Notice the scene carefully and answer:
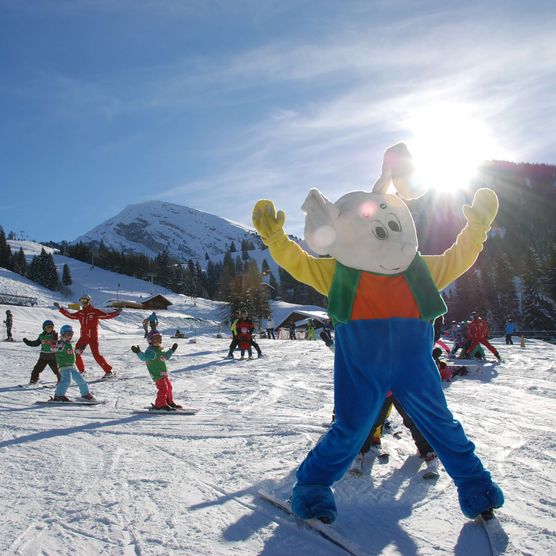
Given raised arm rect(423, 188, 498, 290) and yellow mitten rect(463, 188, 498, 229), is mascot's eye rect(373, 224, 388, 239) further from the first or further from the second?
yellow mitten rect(463, 188, 498, 229)

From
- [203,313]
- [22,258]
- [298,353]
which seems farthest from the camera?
[22,258]

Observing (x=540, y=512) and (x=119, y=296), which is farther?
(x=119, y=296)

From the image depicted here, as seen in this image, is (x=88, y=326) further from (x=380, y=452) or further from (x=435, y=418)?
(x=435, y=418)

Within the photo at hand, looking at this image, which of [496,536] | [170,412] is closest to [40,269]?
[170,412]

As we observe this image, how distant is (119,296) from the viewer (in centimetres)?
6359

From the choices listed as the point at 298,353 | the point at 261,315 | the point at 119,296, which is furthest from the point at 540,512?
the point at 119,296

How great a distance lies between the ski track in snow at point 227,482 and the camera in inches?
97.7

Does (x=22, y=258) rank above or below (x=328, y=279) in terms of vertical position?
above

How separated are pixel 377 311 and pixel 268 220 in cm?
84

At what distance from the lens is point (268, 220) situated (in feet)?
9.38

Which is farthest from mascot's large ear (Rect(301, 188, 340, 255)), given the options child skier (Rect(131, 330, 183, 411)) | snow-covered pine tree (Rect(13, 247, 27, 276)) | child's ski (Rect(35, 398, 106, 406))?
snow-covered pine tree (Rect(13, 247, 27, 276))

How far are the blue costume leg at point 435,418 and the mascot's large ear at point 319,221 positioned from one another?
77 centimetres

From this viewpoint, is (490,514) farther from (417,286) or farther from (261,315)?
(261,315)

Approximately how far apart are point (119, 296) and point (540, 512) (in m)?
64.9
